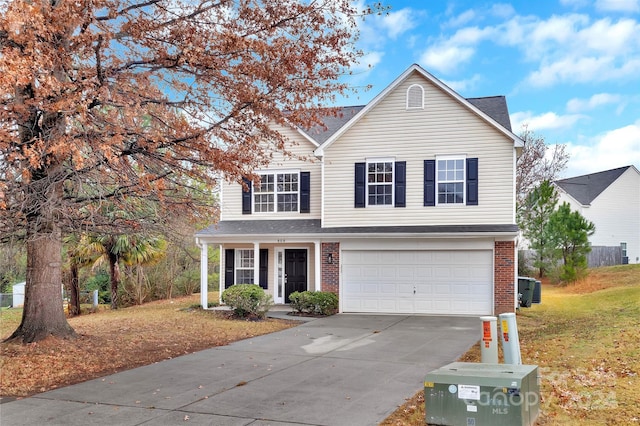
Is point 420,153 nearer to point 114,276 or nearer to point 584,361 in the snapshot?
point 584,361

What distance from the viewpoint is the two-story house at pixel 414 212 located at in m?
18.3

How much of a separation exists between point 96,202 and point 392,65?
12.0m

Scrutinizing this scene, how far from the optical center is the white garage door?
1841 centimetres

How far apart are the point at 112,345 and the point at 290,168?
415 inches

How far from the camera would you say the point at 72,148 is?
921cm

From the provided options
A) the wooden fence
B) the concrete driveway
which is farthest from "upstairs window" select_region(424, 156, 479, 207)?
the wooden fence

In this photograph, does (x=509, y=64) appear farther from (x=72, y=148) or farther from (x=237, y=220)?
(x=72, y=148)

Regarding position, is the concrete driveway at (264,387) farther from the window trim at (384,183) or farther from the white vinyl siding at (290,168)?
the white vinyl siding at (290,168)

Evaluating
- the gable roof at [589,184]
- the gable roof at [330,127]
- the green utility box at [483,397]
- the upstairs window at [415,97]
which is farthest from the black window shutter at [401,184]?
the gable roof at [589,184]

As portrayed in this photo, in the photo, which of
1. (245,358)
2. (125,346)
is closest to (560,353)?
(245,358)

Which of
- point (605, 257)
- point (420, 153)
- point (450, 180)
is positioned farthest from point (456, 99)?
point (605, 257)

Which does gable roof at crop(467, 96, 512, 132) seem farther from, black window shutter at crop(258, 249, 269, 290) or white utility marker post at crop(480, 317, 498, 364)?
white utility marker post at crop(480, 317, 498, 364)

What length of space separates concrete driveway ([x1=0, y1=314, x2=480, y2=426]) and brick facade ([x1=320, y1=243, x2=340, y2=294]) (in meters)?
5.66

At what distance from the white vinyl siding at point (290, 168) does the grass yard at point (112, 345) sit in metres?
4.10
